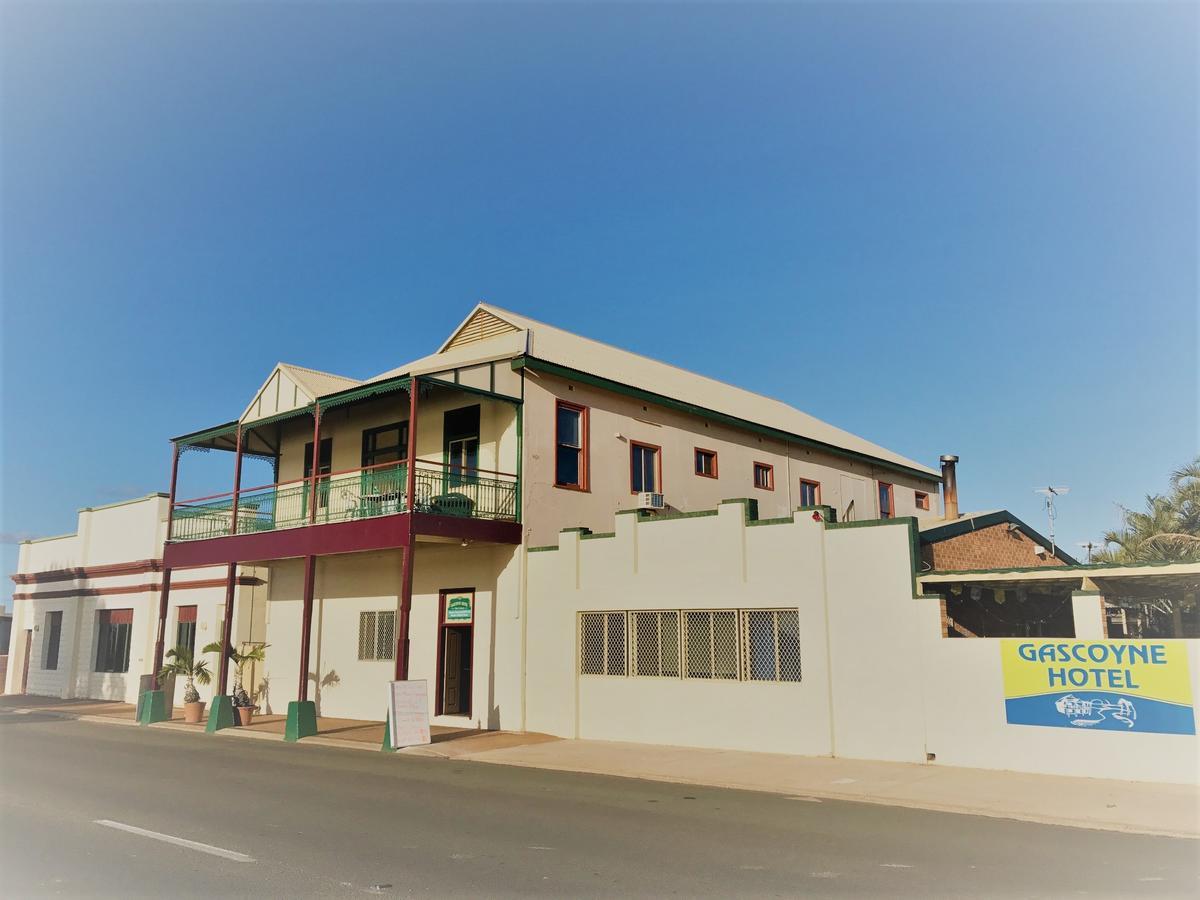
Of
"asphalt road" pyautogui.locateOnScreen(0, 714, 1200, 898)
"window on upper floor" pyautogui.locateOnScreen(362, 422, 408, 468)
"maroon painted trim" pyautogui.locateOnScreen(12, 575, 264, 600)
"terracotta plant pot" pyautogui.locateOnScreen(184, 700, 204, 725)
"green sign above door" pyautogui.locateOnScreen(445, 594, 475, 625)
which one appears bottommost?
"asphalt road" pyautogui.locateOnScreen(0, 714, 1200, 898)

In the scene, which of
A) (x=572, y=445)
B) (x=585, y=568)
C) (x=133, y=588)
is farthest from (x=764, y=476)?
(x=133, y=588)

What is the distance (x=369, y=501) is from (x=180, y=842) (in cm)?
1236

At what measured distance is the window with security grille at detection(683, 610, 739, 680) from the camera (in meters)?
16.8

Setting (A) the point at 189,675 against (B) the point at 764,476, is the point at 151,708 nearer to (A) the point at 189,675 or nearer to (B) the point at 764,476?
(A) the point at 189,675

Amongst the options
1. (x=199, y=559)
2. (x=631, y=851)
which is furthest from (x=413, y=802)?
(x=199, y=559)

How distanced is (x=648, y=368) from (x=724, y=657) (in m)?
11.8

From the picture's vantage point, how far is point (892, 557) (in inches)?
586

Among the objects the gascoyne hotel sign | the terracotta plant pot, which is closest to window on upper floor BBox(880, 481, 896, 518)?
the gascoyne hotel sign

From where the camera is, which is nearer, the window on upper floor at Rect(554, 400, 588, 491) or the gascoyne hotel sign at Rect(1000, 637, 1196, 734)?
the gascoyne hotel sign at Rect(1000, 637, 1196, 734)

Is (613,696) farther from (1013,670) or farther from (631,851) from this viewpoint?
(631,851)

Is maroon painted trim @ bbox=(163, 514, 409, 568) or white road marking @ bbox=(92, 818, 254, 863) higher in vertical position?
maroon painted trim @ bbox=(163, 514, 409, 568)

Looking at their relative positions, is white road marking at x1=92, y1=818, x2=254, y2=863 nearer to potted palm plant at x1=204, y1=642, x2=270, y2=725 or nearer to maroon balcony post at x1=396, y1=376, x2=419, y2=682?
maroon balcony post at x1=396, y1=376, x2=419, y2=682

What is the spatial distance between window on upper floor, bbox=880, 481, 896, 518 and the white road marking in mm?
27182

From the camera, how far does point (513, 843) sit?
864 centimetres
